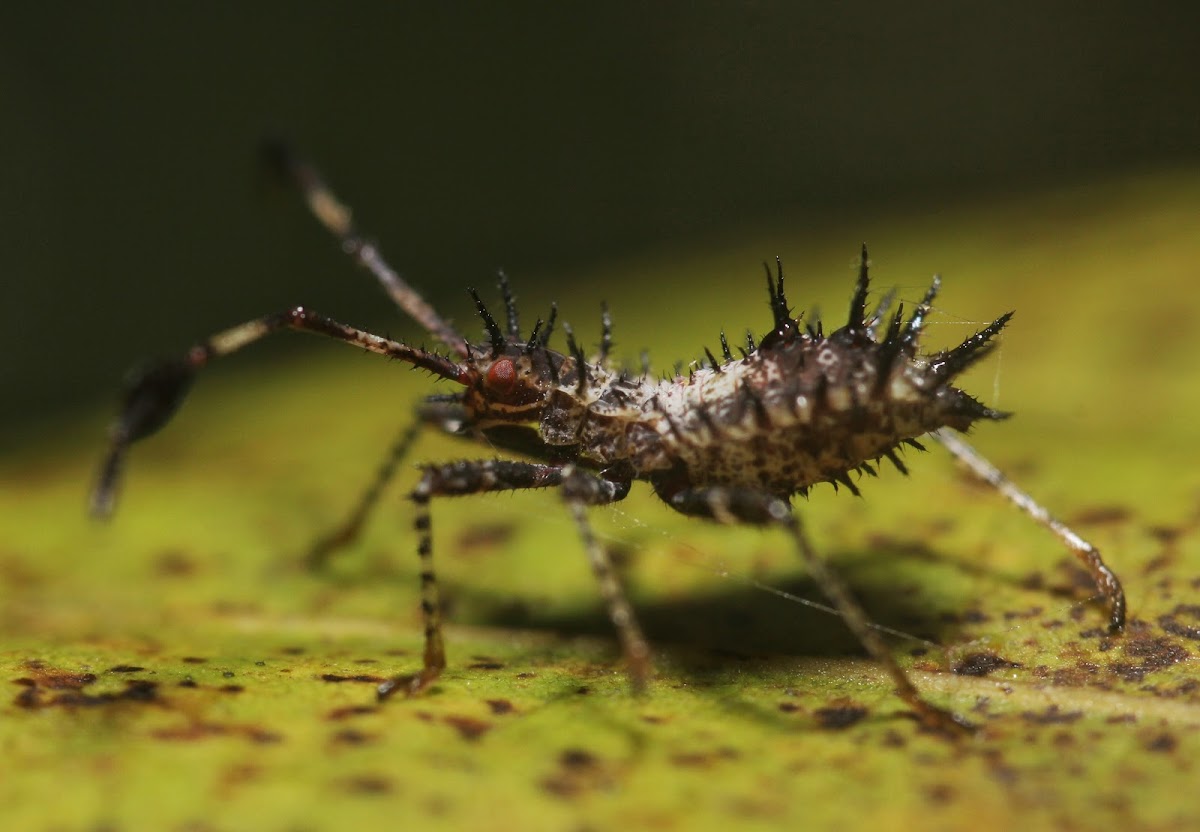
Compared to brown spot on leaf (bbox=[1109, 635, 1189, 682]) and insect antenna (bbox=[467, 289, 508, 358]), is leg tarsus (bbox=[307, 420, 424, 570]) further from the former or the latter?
brown spot on leaf (bbox=[1109, 635, 1189, 682])

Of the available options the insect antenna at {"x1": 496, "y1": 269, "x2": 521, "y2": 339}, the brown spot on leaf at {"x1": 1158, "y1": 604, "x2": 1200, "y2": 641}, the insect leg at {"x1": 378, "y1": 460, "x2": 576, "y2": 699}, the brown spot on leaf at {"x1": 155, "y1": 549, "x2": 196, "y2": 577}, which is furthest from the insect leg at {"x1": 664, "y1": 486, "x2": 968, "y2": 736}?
the brown spot on leaf at {"x1": 155, "y1": 549, "x2": 196, "y2": 577}

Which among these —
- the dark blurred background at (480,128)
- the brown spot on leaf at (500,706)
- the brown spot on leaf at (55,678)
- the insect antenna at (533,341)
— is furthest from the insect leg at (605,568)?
the dark blurred background at (480,128)

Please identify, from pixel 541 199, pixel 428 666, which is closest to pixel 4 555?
pixel 428 666

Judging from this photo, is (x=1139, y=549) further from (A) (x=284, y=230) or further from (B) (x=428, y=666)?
(A) (x=284, y=230)

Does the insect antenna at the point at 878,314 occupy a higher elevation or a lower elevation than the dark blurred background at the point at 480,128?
lower

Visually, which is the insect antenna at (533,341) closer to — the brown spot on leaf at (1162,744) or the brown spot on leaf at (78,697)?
the brown spot on leaf at (78,697)

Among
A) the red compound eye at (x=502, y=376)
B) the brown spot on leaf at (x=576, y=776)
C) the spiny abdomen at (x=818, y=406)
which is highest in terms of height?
the red compound eye at (x=502, y=376)
